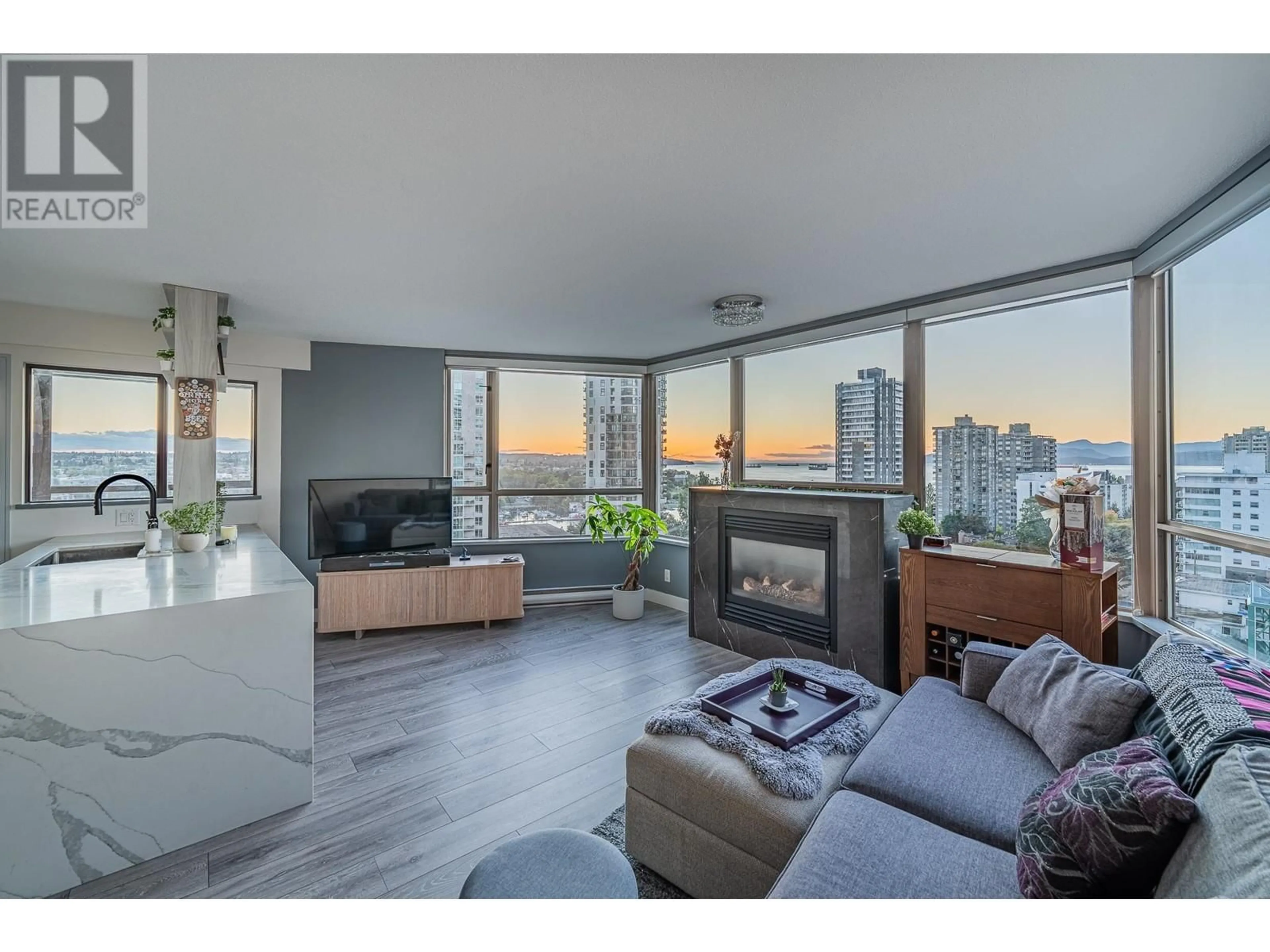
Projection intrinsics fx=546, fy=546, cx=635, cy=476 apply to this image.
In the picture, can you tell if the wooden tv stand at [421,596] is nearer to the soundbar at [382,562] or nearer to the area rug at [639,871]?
the soundbar at [382,562]

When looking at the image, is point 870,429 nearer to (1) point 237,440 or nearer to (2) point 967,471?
(2) point 967,471

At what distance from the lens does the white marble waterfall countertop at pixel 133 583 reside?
6.25 ft

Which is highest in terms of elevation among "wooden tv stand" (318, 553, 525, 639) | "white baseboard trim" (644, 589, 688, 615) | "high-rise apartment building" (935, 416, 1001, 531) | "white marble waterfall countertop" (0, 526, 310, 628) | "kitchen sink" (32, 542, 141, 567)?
"high-rise apartment building" (935, 416, 1001, 531)

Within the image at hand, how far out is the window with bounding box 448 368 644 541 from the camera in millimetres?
5203

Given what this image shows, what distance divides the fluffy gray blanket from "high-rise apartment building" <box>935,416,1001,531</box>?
1.56 metres

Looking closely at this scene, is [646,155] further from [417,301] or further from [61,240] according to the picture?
[61,240]

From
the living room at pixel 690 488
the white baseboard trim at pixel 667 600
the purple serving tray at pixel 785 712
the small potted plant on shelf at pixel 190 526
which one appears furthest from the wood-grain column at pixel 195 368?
the white baseboard trim at pixel 667 600

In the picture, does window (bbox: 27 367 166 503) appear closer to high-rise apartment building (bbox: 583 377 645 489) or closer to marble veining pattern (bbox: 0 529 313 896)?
marble veining pattern (bbox: 0 529 313 896)

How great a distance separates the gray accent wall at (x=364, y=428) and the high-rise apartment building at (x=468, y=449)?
0.32 ft

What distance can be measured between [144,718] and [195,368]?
79.5 inches

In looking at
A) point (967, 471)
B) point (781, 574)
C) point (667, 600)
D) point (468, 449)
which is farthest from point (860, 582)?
point (468, 449)

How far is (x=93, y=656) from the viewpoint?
1.85 metres

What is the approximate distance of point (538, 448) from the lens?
5.38 m

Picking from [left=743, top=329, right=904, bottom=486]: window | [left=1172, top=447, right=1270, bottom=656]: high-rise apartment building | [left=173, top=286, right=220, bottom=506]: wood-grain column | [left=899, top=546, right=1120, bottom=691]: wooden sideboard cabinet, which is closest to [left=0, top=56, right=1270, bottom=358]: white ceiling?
[left=173, top=286, right=220, bottom=506]: wood-grain column
